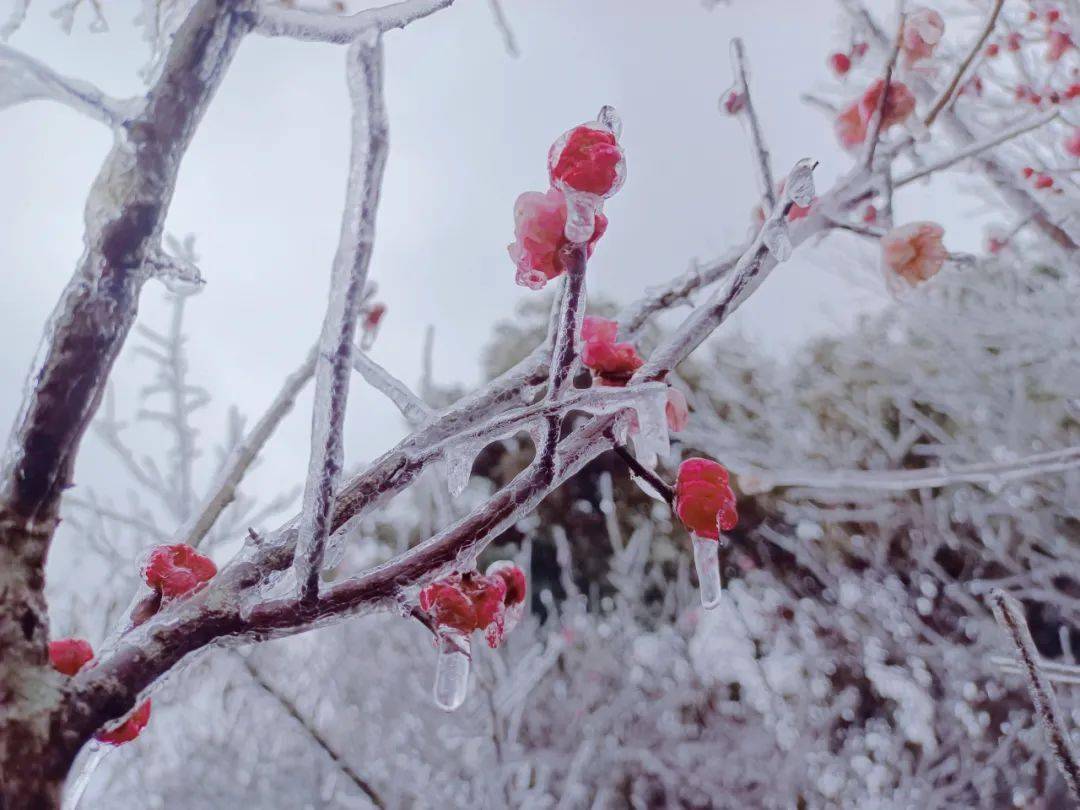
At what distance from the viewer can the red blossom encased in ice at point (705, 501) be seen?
717 millimetres

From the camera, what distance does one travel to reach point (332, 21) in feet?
2.14

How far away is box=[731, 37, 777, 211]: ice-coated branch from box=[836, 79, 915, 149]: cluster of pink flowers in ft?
1.02

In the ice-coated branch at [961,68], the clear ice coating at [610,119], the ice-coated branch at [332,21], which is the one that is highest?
the ice-coated branch at [961,68]

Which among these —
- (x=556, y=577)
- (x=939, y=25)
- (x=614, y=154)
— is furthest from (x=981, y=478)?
(x=556, y=577)

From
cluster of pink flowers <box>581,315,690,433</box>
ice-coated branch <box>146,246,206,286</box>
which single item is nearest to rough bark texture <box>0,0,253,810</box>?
ice-coated branch <box>146,246,206,286</box>

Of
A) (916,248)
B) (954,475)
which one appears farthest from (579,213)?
(954,475)

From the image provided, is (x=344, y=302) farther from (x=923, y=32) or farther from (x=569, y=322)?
(x=923, y=32)

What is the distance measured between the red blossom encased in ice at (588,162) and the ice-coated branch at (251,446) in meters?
0.62

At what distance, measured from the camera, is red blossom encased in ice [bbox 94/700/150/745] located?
515 mm

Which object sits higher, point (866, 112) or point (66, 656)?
point (866, 112)

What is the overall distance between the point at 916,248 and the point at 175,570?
0.98 meters

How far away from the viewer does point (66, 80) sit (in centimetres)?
61

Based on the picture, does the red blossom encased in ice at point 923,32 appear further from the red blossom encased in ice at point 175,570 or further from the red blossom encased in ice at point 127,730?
the red blossom encased in ice at point 127,730

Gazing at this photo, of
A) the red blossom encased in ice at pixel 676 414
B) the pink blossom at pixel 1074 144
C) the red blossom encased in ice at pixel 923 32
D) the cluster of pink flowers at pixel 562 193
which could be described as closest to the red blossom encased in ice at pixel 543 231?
the cluster of pink flowers at pixel 562 193
